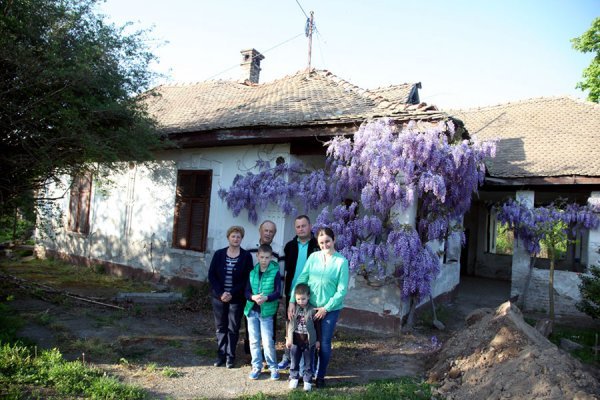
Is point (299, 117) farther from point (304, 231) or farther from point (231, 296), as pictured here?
point (231, 296)

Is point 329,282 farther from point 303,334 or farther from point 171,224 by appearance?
point 171,224

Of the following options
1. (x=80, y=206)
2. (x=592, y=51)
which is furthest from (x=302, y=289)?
(x=592, y=51)

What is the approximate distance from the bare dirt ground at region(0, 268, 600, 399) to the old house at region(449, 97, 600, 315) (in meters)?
3.78

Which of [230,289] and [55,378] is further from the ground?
[230,289]

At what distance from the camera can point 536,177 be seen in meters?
8.89

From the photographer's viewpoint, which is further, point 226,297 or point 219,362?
point 219,362

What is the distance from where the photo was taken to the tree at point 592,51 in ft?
51.8

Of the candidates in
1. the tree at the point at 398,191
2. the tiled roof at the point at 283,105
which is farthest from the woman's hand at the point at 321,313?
the tiled roof at the point at 283,105

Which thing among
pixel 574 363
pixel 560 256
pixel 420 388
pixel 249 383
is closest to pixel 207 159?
pixel 249 383

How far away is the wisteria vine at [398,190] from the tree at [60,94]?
3404 mm

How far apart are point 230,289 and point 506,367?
2.86m

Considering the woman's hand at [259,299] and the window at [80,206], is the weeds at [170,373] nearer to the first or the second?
the woman's hand at [259,299]

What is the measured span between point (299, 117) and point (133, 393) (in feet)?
16.0

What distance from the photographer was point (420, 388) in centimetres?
415
